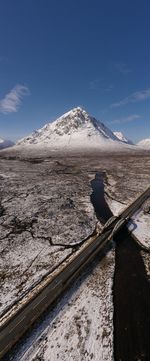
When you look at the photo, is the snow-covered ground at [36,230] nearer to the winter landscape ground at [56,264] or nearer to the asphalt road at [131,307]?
the winter landscape ground at [56,264]

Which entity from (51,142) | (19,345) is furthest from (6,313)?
(51,142)

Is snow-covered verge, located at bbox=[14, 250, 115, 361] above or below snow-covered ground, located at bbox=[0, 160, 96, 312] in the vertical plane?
below

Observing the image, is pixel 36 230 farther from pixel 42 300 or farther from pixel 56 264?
pixel 42 300

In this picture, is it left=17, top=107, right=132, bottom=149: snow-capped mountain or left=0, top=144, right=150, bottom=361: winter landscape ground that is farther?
left=17, top=107, right=132, bottom=149: snow-capped mountain

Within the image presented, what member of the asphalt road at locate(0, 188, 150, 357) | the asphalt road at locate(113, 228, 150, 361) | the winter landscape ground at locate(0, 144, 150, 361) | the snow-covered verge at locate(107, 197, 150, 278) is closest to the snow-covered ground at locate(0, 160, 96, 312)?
the winter landscape ground at locate(0, 144, 150, 361)

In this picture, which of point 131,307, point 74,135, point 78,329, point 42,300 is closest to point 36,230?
point 42,300

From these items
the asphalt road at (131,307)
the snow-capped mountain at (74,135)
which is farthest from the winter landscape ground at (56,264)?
the snow-capped mountain at (74,135)

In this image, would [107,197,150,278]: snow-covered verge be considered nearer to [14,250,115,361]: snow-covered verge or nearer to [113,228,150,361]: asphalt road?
[113,228,150,361]: asphalt road

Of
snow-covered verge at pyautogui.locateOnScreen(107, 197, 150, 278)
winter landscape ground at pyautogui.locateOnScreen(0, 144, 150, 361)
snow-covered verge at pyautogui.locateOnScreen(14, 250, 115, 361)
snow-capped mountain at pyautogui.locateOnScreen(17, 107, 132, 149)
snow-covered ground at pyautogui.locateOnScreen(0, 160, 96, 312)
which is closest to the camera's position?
snow-covered verge at pyautogui.locateOnScreen(14, 250, 115, 361)

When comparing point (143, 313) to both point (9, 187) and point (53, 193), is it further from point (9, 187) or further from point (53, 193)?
point (9, 187)
